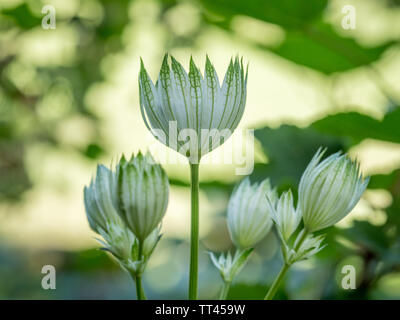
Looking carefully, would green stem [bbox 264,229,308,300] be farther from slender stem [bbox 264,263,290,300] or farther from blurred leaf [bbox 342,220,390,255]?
blurred leaf [bbox 342,220,390,255]

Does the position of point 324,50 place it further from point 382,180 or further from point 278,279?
point 278,279

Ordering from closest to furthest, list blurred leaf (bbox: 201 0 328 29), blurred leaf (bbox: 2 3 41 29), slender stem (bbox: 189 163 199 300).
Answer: slender stem (bbox: 189 163 199 300) < blurred leaf (bbox: 201 0 328 29) < blurred leaf (bbox: 2 3 41 29)

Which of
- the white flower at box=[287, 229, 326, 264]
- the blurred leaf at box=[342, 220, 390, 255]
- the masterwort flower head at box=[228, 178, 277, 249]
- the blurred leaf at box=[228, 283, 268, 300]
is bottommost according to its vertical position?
the blurred leaf at box=[228, 283, 268, 300]

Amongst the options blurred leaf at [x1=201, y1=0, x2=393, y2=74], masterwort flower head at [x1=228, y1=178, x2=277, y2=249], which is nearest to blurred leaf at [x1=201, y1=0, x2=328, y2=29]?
blurred leaf at [x1=201, y1=0, x2=393, y2=74]

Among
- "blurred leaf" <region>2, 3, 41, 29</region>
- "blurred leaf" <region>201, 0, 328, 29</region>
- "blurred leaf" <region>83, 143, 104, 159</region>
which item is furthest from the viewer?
"blurred leaf" <region>83, 143, 104, 159</region>

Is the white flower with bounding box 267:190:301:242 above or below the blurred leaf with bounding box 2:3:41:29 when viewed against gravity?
below

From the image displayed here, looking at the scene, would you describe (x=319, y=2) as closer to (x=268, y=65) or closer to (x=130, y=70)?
(x=268, y=65)

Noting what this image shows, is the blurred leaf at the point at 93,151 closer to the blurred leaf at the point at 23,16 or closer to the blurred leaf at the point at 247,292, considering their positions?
the blurred leaf at the point at 23,16
